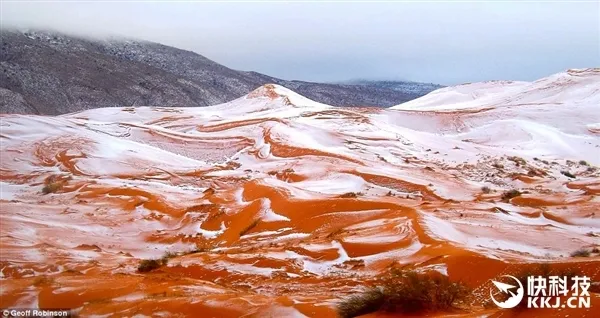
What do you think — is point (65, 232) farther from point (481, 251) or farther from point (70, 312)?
point (481, 251)

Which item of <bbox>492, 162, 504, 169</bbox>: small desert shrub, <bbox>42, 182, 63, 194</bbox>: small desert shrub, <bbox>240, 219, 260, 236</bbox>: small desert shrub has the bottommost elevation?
<bbox>42, 182, 63, 194</bbox>: small desert shrub

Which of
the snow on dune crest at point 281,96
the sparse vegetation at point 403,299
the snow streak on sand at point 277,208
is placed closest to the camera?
the sparse vegetation at point 403,299

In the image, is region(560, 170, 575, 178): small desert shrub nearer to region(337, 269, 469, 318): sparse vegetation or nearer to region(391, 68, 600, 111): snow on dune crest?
region(337, 269, 469, 318): sparse vegetation

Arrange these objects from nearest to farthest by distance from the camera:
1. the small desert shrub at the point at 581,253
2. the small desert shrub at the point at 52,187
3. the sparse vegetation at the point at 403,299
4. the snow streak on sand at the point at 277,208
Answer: the sparse vegetation at the point at 403,299 → the snow streak on sand at the point at 277,208 → the small desert shrub at the point at 581,253 → the small desert shrub at the point at 52,187

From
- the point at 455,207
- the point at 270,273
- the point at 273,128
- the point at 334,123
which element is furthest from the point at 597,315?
the point at 334,123

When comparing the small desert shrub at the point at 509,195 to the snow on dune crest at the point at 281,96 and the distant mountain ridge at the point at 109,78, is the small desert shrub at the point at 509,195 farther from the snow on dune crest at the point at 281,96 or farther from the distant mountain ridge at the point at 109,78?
the distant mountain ridge at the point at 109,78

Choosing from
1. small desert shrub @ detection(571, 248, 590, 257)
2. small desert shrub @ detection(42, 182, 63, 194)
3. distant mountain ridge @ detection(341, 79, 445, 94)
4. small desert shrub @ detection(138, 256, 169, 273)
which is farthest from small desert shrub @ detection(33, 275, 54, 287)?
distant mountain ridge @ detection(341, 79, 445, 94)

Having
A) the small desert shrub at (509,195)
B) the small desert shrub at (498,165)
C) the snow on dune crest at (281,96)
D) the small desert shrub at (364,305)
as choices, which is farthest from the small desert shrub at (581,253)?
the snow on dune crest at (281,96)
